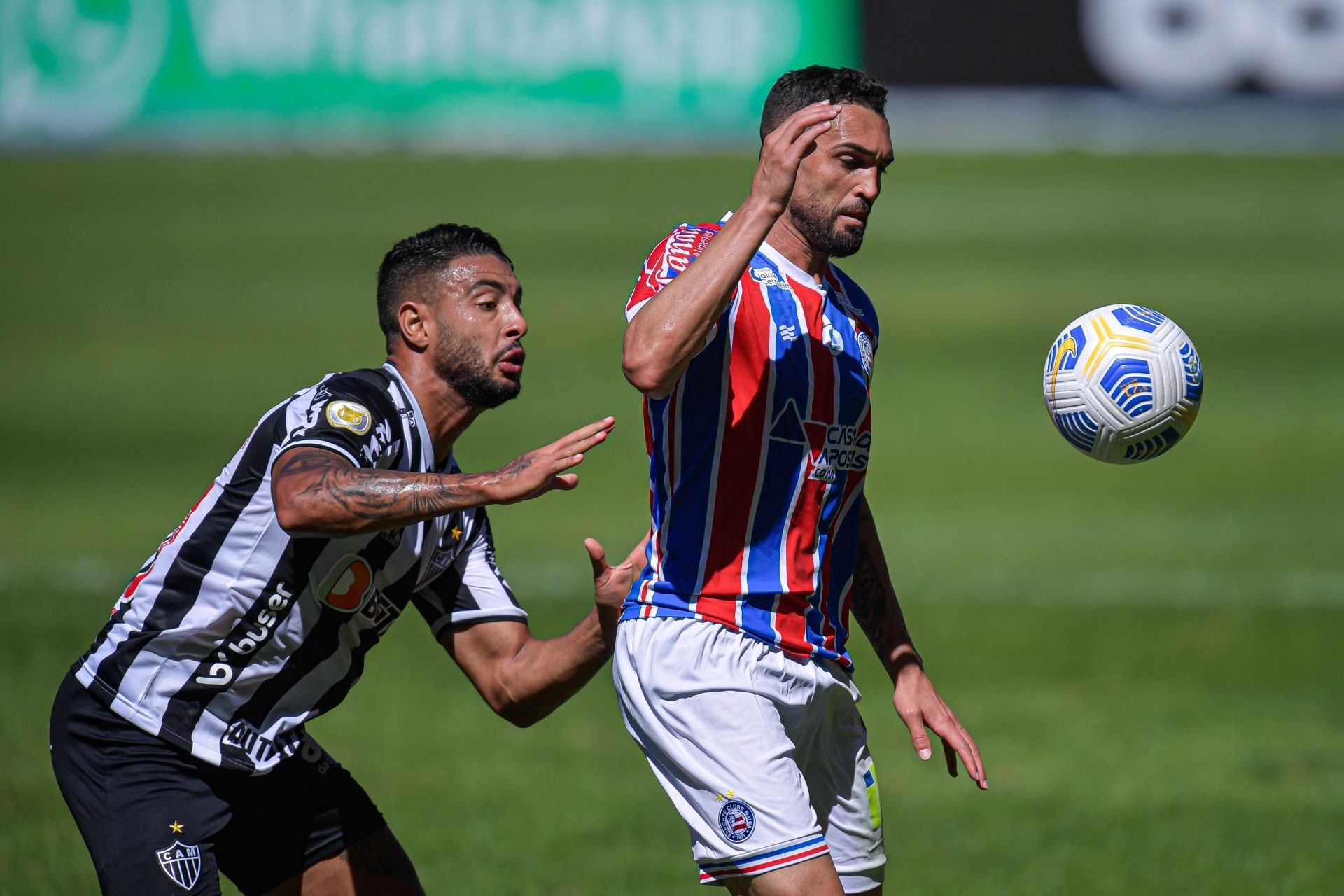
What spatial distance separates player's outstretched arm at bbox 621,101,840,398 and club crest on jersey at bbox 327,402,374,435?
0.79 m

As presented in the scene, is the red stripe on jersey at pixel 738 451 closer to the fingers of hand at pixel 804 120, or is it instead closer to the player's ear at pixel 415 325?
the fingers of hand at pixel 804 120

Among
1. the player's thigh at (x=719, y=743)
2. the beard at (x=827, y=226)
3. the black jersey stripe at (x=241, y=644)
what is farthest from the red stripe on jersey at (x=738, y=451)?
the black jersey stripe at (x=241, y=644)

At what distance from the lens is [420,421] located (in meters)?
4.68

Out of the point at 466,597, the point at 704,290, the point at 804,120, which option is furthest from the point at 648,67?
the point at 704,290

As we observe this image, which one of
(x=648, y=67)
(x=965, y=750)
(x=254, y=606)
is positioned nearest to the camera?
(x=254, y=606)

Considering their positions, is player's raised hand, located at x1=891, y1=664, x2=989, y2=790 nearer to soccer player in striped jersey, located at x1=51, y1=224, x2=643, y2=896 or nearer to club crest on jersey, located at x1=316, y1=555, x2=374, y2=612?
soccer player in striped jersey, located at x1=51, y1=224, x2=643, y2=896

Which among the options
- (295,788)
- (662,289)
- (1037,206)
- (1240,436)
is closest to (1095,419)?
(662,289)

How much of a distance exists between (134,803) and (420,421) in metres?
1.30

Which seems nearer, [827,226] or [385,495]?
[385,495]

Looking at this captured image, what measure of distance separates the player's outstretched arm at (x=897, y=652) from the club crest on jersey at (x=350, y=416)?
152cm

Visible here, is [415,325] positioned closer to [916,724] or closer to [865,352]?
[865,352]

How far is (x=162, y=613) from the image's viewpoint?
4508mm

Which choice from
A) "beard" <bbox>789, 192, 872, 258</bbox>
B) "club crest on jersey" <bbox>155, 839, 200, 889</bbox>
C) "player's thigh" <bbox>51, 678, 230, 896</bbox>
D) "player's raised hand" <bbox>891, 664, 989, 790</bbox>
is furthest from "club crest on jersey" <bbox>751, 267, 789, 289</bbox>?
"club crest on jersey" <bbox>155, 839, 200, 889</bbox>

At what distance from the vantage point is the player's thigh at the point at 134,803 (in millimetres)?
4340
